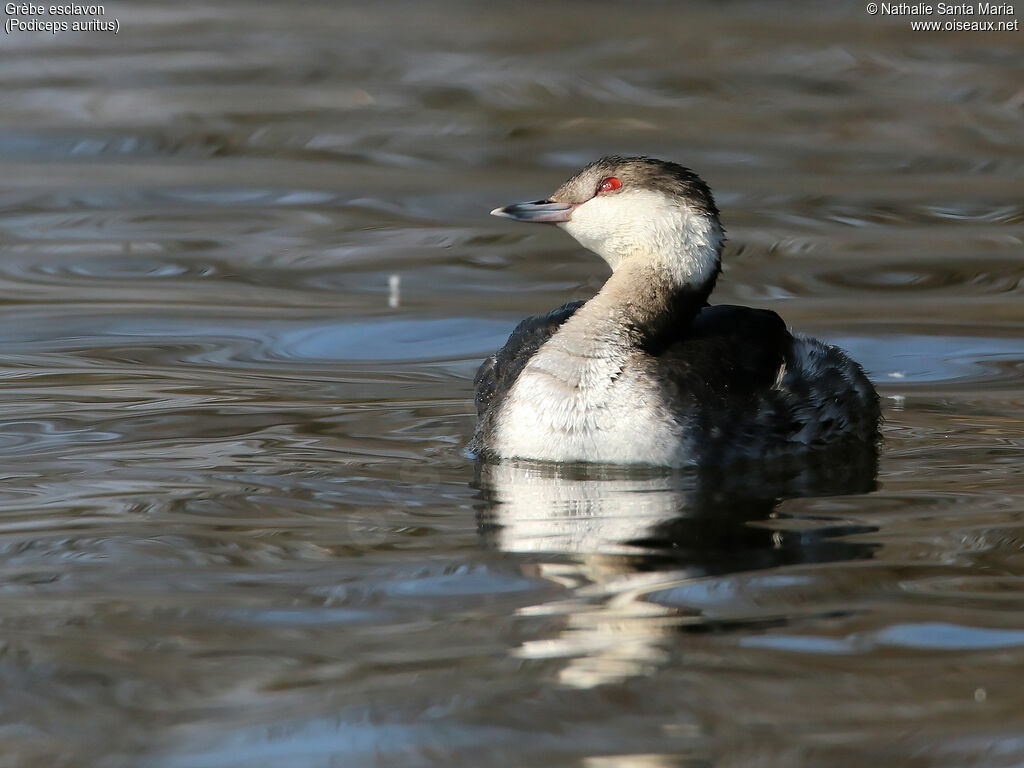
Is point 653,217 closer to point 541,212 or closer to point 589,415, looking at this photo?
point 541,212

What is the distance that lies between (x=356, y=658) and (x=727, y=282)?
233 inches

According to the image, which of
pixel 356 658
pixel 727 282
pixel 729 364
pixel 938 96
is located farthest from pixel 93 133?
pixel 356 658

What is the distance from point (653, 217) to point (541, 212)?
52cm

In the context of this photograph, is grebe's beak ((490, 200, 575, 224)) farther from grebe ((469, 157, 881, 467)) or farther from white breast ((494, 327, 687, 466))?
white breast ((494, 327, 687, 466))

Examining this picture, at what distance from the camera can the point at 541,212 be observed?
7109 mm

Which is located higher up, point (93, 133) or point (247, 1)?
point (247, 1)

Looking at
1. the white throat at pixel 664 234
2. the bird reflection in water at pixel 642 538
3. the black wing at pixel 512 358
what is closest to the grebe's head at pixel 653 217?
the white throat at pixel 664 234

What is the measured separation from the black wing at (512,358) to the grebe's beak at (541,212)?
0.41 metres

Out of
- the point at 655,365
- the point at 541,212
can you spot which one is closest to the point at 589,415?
the point at 655,365

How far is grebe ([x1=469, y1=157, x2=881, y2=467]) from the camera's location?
6367 mm

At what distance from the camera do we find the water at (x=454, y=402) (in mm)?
4297

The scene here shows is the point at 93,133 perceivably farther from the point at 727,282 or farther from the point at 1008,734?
the point at 1008,734

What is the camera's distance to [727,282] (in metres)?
10.1

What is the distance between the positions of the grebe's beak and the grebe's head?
35mm
